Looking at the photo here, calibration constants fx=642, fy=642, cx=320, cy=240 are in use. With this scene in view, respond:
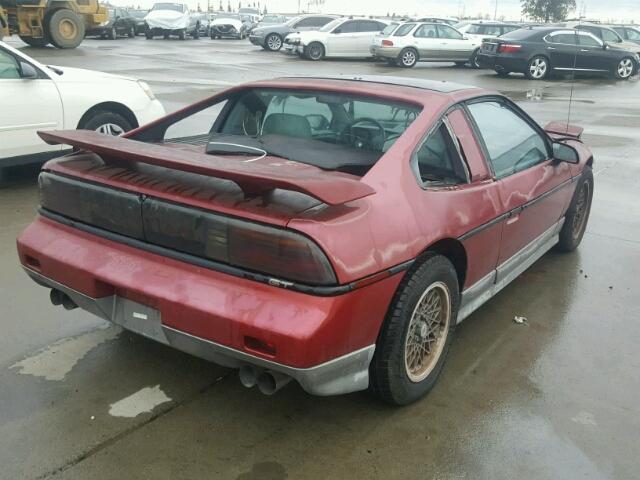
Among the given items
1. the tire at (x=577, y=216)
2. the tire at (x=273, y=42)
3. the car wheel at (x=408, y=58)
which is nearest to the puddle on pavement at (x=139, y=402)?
the tire at (x=577, y=216)

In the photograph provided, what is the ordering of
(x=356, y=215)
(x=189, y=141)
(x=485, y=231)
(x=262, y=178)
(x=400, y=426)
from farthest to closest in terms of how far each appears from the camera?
(x=189, y=141) → (x=485, y=231) → (x=400, y=426) → (x=356, y=215) → (x=262, y=178)

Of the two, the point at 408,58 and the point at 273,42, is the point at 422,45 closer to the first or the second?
the point at 408,58

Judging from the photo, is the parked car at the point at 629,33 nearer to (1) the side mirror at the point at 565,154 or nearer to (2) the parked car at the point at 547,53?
(2) the parked car at the point at 547,53

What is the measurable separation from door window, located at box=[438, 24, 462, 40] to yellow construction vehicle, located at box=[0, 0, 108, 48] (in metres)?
12.8

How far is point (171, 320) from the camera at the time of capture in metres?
2.62

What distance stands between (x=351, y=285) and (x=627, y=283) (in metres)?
3.09

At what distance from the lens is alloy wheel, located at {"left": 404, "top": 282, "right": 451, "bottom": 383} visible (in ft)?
9.72

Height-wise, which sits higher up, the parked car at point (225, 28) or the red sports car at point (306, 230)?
the parked car at point (225, 28)

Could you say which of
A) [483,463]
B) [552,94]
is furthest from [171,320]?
[552,94]

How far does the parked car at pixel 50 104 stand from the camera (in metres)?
6.02

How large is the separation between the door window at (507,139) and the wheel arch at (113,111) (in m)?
4.39

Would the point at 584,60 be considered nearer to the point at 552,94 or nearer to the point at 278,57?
the point at 552,94

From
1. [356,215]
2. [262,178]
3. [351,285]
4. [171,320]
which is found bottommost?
[171,320]

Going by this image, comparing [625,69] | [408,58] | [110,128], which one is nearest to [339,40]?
[408,58]
